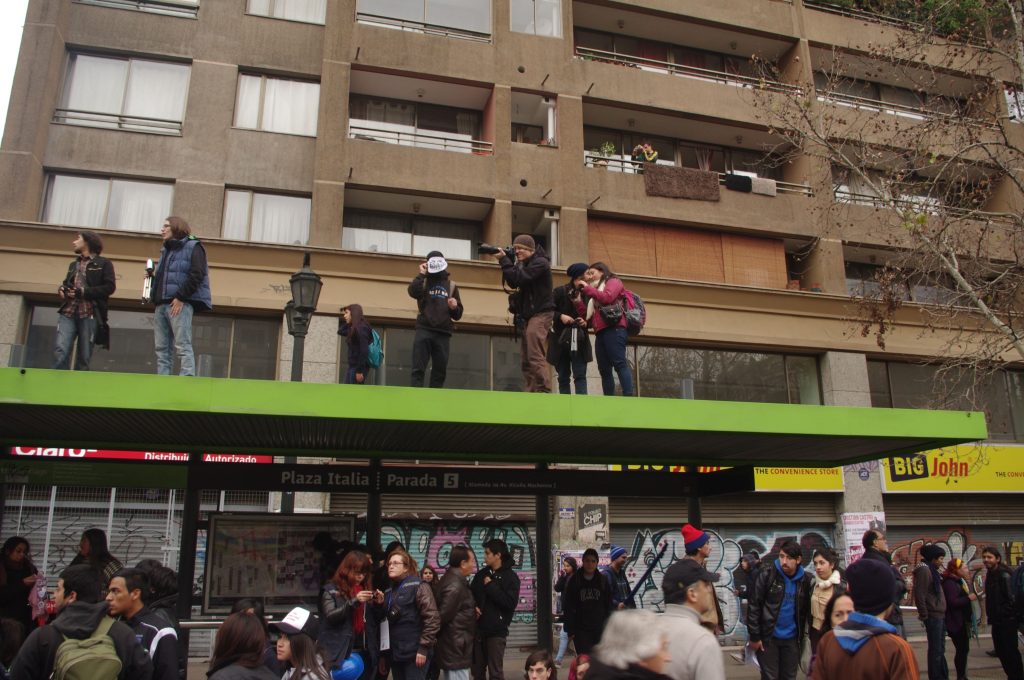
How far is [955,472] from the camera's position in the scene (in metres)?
20.8

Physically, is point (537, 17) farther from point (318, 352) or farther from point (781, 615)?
point (781, 615)

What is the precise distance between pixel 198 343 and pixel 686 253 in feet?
39.4

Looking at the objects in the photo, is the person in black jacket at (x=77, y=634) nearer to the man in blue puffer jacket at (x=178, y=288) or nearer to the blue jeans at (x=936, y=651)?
the man in blue puffer jacket at (x=178, y=288)

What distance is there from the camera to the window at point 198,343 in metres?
17.2

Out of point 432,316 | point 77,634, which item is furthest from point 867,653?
point 432,316

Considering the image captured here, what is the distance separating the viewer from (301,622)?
16.8 ft

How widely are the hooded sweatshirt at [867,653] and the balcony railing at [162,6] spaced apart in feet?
67.0

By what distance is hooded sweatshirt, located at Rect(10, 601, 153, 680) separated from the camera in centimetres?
465

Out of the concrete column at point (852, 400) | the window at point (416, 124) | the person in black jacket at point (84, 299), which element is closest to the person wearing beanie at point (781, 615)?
the person in black jacket at point (84, 299)

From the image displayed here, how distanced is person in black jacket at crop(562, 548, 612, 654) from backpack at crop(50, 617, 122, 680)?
19.7ft

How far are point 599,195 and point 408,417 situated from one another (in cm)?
1474

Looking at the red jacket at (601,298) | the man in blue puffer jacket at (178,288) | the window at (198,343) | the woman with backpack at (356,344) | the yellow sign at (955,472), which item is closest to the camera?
the man in blue puffer jacket at (178,288)

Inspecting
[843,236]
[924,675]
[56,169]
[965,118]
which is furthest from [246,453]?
[843,236]

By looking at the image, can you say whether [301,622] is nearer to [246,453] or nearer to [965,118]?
[246,453]
